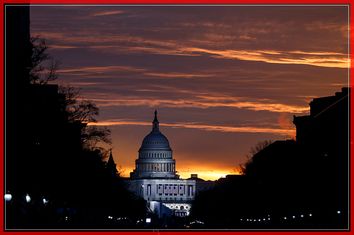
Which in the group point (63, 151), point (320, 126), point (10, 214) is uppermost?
point (320, 126)

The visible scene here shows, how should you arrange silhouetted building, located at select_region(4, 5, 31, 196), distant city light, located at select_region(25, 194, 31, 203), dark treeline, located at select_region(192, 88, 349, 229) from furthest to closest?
1. dark treeline, located at select_region(192, 88, 349, 229)
2. distant city light, located at select_region(25, 194, 31, 203)
3. silhouetted building, located at select_region(4, 5, 31, 196)

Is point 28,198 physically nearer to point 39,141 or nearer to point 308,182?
point 39,141

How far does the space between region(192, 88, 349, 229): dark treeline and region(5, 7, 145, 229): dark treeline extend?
47.3ft

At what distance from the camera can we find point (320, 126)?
151 m

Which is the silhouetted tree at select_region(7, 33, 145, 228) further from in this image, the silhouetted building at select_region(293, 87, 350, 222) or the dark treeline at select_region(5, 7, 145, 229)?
the silhouetted building at select_region(293, 87, 350, 222)

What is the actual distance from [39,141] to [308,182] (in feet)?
123

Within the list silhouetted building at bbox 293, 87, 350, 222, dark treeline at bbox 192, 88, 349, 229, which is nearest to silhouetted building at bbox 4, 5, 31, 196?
dark treeline at bbox 192, 88, 349, 229

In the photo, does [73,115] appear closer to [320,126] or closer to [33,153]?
[33,153]

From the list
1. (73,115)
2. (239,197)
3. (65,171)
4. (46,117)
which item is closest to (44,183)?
(46,117)

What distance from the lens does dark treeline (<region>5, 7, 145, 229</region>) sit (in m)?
69.7

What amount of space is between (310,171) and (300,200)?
12.0 ft

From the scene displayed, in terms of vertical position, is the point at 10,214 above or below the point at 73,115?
below

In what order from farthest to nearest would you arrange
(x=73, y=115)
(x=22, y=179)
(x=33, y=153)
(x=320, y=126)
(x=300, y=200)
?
(x=320, y=126), (x=300, y=200), (x=73, y=115), (x=33, y=153), (x=22, y=179)

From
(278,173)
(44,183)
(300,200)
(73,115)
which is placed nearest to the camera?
(44,183)
